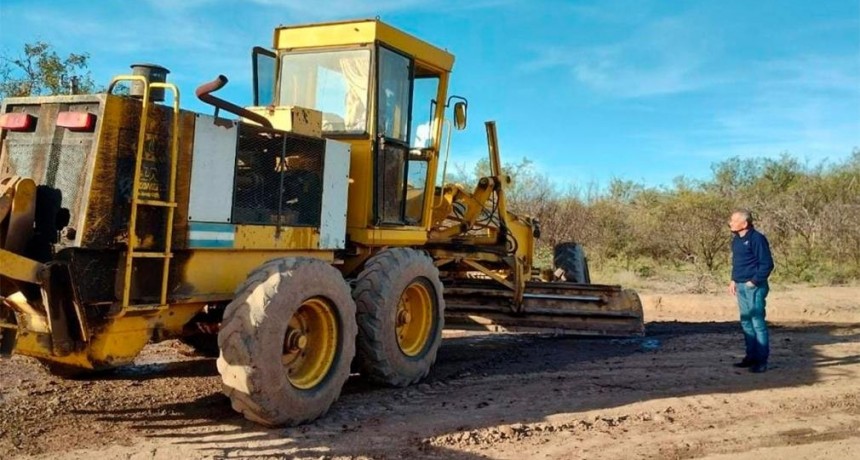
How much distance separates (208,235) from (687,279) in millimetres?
13017

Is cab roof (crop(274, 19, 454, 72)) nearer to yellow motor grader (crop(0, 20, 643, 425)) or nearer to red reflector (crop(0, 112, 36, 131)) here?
yellow motor grader (crop(0, 20, 643, 425))

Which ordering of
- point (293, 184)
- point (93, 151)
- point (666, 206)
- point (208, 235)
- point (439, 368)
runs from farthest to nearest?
1. point (666, 206)
2. point (439, 368)
3. point (293, 184)
4. point (208, 235)
5. point (93, 151)

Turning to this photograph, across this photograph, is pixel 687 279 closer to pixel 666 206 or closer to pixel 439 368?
pixel 666 206

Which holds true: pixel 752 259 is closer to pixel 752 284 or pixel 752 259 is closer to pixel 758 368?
pixel 752 284

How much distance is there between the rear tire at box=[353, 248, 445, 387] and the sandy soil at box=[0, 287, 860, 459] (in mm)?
212

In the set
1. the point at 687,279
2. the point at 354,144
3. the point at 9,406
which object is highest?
the point at 354,144

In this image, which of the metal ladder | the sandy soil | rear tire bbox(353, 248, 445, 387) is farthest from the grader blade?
the metal ladder

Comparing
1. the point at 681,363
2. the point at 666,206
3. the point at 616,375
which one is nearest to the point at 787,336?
the point at 681,363

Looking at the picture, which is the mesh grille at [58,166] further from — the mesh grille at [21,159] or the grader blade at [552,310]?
the grader blade at [552,310]

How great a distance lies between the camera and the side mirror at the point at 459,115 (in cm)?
797

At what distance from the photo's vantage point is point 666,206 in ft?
75.9

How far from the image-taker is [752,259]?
7.52 m

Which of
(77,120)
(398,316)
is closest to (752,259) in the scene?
(398,316)

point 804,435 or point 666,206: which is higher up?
point 666,206
